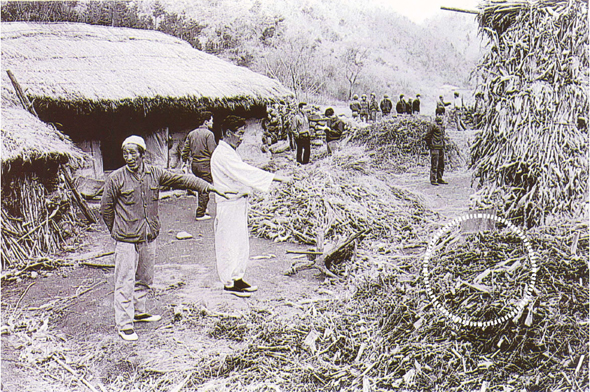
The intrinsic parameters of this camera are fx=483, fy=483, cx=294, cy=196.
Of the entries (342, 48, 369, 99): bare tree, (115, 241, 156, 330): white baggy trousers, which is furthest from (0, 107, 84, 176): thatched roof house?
(342, 48, 369, 99): bare tree

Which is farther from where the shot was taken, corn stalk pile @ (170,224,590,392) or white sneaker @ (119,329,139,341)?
white sneaker @ (119,329,139,341)

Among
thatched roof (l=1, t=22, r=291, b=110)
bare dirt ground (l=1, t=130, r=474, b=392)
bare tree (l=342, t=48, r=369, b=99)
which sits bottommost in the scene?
bare dirt ground (l=1, t=130, r=474, b=392)

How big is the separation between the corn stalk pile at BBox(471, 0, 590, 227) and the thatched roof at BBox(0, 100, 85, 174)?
15.3 ft

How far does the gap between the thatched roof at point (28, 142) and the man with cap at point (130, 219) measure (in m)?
2.22

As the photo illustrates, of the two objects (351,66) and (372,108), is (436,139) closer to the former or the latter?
(372,108)

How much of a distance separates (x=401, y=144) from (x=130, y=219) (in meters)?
10.0

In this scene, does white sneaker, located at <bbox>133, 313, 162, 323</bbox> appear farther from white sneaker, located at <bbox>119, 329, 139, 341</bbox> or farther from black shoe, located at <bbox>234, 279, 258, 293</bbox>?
black shoe, located at <bbox>234, 279, 258, 293</bbox>

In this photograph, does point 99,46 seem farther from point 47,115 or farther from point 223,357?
point 223,357

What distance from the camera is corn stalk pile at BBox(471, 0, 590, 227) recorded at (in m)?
3.62

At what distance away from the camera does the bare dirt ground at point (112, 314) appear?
11.2 ft

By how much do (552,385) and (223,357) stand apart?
2.10 metres

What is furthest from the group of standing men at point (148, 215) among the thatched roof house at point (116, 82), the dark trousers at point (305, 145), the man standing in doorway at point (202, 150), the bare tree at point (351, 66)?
the bare tree at point (351, 66)

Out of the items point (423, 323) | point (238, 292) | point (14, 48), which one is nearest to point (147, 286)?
point (238, 292)

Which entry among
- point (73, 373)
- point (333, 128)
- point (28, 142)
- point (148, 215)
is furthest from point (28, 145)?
point (333, 128)
